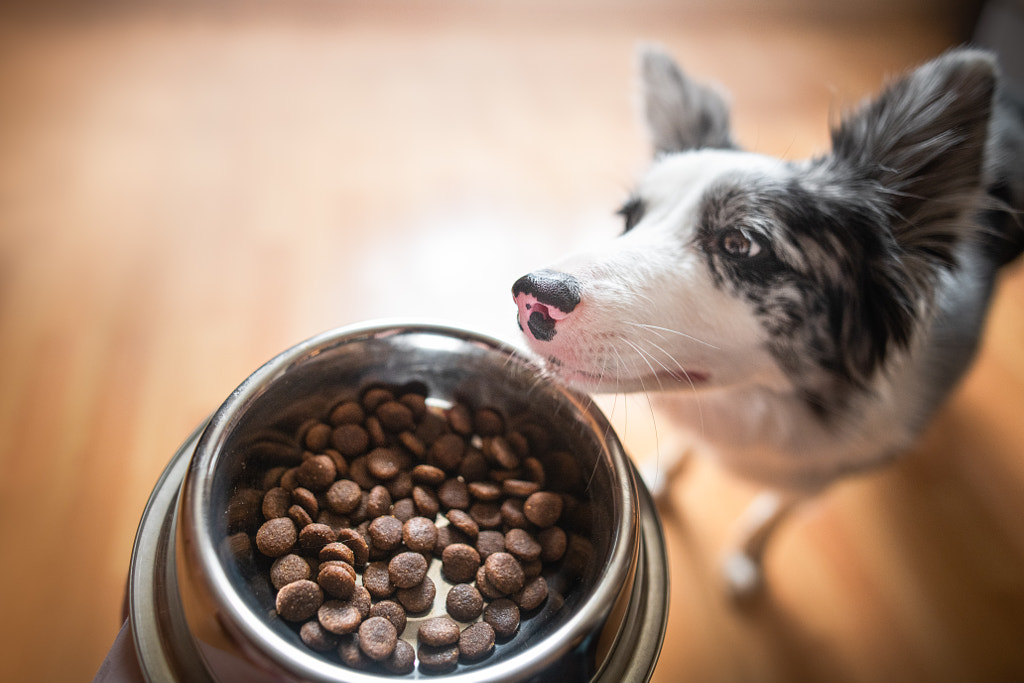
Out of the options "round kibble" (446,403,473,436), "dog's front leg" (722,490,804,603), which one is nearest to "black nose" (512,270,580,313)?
"round kibble" (446,403,473,436)

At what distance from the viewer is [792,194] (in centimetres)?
92

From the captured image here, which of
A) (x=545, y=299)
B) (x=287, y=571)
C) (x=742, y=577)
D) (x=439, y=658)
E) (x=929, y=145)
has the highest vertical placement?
(x=929, y=145)

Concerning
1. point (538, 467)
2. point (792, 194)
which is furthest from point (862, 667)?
point (792, 194)

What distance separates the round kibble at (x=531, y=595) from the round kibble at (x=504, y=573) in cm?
1

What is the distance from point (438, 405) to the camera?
107cm

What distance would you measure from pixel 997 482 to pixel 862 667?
638mm

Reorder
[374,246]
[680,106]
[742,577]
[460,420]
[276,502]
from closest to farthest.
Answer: [276,502]
[460,420]
[680,106]
[742,577]
[374,246]

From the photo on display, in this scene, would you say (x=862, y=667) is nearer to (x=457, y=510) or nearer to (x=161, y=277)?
(x=457, y=510)

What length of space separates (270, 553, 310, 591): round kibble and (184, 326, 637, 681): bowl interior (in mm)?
15

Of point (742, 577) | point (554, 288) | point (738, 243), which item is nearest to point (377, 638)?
point (554, 288)

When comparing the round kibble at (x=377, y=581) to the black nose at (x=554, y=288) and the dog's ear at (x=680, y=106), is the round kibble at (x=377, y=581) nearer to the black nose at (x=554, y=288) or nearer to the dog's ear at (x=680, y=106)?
the black nose at (x=554, y=288)

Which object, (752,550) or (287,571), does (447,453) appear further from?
(752,550)

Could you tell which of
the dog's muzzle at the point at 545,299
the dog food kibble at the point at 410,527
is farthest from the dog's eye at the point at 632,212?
the dog food kibble at the point at 410,527

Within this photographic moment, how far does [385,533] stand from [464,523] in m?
0.11
